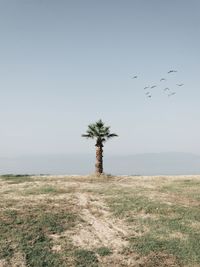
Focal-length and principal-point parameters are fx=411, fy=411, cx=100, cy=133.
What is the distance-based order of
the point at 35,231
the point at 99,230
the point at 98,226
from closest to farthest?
1. the point at 35,231
2. the point at 99,230
3. the point at 98,226

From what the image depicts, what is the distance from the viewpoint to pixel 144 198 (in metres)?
29.8

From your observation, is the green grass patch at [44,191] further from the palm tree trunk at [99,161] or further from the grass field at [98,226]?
the palm tree trunk at [99,161]

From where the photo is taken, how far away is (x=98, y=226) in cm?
2270

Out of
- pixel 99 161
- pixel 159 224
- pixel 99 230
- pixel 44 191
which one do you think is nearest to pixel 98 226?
pixel 99 230

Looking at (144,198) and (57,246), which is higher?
(144,198)

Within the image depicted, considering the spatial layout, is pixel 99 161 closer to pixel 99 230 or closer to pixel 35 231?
pixel 99 230

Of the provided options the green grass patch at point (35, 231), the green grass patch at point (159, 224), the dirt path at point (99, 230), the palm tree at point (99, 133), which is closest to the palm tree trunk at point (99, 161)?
the palm tree at point (99, 133)

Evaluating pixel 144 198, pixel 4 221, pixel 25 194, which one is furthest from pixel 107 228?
pixel 25 194

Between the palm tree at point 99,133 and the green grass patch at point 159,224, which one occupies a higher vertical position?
the palm tree at point 99,133

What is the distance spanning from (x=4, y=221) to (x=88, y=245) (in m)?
5.60

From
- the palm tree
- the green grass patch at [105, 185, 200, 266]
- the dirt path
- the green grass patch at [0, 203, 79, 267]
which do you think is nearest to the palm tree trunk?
the palm tree

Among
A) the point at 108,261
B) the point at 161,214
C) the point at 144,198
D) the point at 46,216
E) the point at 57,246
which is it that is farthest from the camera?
the point at 144,198

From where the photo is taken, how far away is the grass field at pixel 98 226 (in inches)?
723

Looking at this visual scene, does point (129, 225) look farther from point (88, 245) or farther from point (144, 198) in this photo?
point (144, 198)
